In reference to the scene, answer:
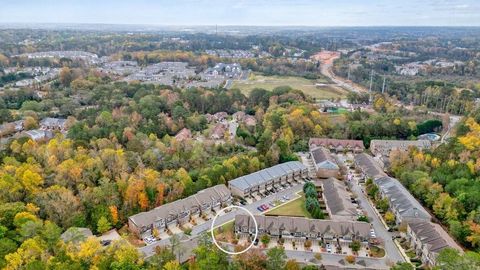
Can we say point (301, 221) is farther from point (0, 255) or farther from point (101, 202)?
point (0, 255)

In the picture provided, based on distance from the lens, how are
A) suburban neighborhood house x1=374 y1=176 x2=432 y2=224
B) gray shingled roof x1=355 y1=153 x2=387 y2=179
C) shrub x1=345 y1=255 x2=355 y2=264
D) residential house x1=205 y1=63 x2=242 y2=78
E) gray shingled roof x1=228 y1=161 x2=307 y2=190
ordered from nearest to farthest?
shrub x1=345 y1=255 x2=355 y2=264
suburban neighborhood house x1=374 y1=176 x2=432 y2=224
gray shingled roof x1=228 y1=161 x2=307 y2=190
gray shingled roof x1=355 y1=153 x2=387 y2=179
residential house x1=205 y1=63 x2=242 y2=78

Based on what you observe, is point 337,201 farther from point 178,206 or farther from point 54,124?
point 54,124

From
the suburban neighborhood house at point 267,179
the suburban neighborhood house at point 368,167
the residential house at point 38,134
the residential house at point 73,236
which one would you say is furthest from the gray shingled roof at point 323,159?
the residential house at point 38,134

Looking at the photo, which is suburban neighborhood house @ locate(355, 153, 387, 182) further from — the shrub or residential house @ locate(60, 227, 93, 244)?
residential house @ locate(60, 227, 93, 244)

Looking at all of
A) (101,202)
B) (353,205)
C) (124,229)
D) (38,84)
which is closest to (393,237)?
(353,205)

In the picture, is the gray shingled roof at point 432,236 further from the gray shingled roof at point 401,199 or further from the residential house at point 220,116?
the residential house at point 220,116

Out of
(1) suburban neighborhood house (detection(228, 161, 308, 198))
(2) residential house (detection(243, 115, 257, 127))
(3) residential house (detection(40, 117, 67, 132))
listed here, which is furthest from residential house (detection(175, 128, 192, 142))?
(3) residential house (detection(40, 117, 67, 132))
